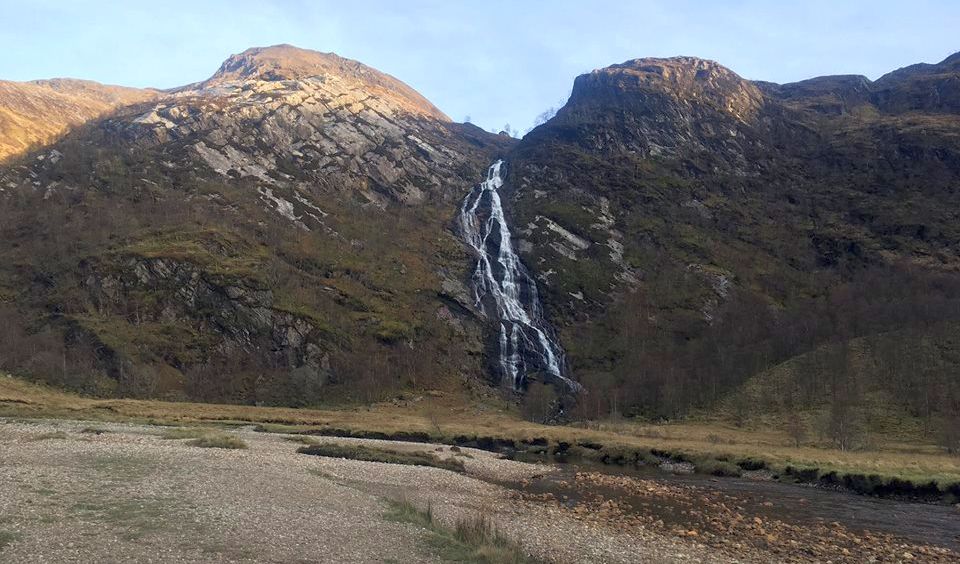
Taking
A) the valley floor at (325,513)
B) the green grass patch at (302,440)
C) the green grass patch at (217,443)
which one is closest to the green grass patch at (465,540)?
the valley floor at (325,513)

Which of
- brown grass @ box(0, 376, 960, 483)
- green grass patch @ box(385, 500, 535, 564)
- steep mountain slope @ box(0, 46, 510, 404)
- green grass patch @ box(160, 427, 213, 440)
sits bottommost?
brown grass @ box(0, 376, 960, 483)

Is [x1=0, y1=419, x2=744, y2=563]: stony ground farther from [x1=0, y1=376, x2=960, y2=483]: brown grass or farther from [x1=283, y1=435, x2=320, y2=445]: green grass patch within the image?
[x1=0, y1=376, x2=960, y2=483]: brown grass

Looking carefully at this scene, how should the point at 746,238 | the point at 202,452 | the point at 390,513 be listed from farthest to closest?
the point at 746,238, the point at 202,452, the point at 390,513

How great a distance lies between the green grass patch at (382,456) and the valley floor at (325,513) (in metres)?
2.97

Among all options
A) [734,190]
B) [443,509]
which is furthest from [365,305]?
[734,190]

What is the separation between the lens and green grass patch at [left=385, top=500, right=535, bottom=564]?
1892cm

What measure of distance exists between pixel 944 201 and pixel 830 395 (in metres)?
130

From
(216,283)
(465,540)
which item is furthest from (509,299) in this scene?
(465,540)

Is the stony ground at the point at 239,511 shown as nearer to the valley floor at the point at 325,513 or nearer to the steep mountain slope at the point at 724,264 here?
the valley floor at the point at 325,513

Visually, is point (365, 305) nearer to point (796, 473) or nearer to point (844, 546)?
point (796, 473)

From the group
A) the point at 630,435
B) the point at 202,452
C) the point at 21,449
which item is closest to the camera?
the point at 21,449

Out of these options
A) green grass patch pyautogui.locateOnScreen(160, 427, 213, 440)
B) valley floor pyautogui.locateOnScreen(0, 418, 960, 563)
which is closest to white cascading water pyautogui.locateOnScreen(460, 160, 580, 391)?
green grass patch pyautogui.locateOnScreen(160, 427, 213, 440)

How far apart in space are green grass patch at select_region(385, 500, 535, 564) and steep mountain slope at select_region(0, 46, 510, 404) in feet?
251

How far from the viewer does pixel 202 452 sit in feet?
122
